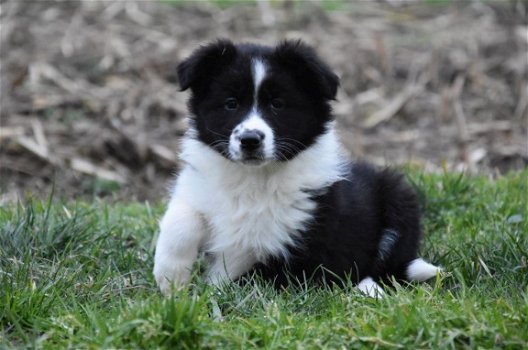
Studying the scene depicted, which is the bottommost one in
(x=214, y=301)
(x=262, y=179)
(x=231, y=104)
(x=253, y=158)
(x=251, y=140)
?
(x=214, y=301)

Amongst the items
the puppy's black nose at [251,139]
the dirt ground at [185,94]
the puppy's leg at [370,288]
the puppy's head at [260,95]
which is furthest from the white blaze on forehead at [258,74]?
the dirt ground at [185,94]

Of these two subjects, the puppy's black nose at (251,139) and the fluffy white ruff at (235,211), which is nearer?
the puppy's black nose at (251,139)

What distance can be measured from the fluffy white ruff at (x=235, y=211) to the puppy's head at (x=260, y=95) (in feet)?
0.37

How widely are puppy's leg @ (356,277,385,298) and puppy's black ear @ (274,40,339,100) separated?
3.29 ft

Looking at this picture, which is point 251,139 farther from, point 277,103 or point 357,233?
point 357,233

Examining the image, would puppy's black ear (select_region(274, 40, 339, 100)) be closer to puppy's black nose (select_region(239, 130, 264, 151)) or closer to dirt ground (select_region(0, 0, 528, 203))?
puppy's black nose (select_region(239, 130, 264, 151))

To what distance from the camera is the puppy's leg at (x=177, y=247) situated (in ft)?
15.2

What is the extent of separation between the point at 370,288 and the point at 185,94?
18.2 feet

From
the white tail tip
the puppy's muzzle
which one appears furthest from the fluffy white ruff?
the white tail tip

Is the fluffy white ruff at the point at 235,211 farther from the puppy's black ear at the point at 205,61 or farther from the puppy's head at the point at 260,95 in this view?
the puppy's black ear at the point at 205,61

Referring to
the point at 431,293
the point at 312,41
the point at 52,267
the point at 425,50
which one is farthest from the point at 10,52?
the point at 431,293

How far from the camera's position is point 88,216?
5.70 meters

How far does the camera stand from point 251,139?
4465 millimetres

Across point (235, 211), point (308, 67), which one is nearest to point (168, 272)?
point (235, 211)
